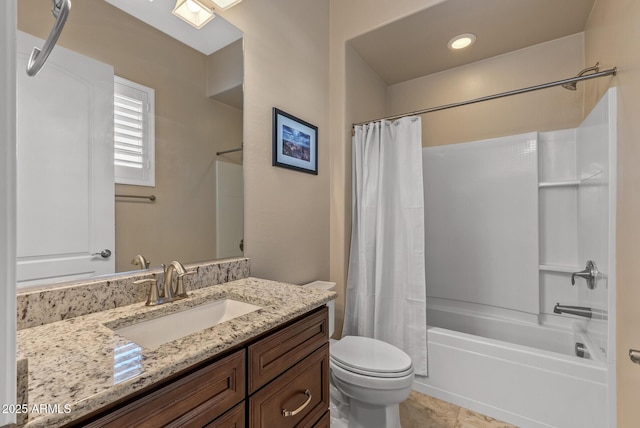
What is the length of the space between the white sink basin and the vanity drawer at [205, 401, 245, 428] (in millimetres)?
354

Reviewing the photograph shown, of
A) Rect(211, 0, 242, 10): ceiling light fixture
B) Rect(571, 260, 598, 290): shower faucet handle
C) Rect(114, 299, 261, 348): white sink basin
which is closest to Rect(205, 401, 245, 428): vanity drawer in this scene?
Rect(114, 299, 261, 348): white sink basin

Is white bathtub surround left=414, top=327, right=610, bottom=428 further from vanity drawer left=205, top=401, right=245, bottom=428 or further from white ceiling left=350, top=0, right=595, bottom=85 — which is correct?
white ceiling left=350, top=0, right=595, bottom=85

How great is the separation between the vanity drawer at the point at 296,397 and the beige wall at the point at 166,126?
0.66 meters

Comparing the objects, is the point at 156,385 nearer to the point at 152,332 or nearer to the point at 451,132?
the point at 152,332

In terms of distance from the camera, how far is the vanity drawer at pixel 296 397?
2.59ft

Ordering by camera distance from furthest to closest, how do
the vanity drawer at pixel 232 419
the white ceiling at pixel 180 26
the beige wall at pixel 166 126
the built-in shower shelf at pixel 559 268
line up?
1. the built-in shower shelf at pixel 559 268
2. the white ceiling at pixel 180 26
3. the beige wall at pixel 166 126
4. the vanity drawer at pixel 232 419

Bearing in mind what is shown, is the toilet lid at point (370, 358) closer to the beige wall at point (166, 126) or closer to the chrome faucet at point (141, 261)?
the beige wall at point (166, 126)

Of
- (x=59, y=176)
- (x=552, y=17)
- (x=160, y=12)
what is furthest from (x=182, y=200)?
(x=552, y=17)

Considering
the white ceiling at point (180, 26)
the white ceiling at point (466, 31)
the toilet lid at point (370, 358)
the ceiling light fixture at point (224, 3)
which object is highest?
the white ceiling at point (466, 31)

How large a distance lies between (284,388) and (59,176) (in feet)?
3.19

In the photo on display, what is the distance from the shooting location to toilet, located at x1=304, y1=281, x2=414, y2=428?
1.36m

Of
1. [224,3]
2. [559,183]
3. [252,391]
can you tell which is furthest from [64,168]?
[559,183]

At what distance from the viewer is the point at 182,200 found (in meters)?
1.21

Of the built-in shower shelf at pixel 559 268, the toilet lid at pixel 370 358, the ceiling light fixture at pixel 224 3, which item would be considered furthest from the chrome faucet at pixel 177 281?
the built-in shower shelf at pixel 559 268
